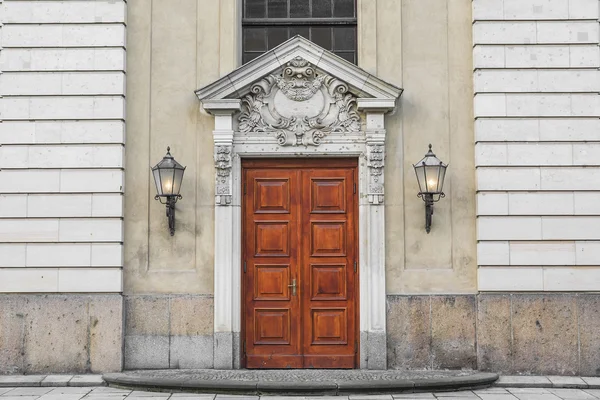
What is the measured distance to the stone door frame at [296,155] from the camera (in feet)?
41.8

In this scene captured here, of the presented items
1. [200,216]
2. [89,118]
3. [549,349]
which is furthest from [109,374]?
[549,349]

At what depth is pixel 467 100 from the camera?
1310 cm

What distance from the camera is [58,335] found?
1255 cm

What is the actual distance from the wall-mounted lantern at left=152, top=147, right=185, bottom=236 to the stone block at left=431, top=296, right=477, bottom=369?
442 centimetres

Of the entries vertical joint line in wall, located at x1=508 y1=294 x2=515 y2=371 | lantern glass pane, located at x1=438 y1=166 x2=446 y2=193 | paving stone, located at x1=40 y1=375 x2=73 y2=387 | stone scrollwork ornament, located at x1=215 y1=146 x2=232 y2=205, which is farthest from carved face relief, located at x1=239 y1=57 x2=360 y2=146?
paving stone, located at x1=40 y1=375 x2=73 y2=387

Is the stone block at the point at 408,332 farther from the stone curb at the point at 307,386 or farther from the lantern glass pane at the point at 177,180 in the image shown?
the lantern glass pane at the point at 177,180

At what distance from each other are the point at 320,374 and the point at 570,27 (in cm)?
677

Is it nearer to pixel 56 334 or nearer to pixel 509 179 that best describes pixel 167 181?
pixel 56 334

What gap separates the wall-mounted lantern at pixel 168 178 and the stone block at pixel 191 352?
6.60 feet

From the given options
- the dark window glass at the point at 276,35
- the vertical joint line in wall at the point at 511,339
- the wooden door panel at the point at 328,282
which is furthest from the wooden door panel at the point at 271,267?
the vertical joint line in wall at the point at 511,339

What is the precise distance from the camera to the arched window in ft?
44.5

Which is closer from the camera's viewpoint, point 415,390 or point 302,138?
point 415,390

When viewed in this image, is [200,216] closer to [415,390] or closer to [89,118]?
[89,118]

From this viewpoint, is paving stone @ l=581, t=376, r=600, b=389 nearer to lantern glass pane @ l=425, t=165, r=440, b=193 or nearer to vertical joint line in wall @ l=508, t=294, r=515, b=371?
vertical joint line in wall @ l=508, t=294, r=515, b=371
